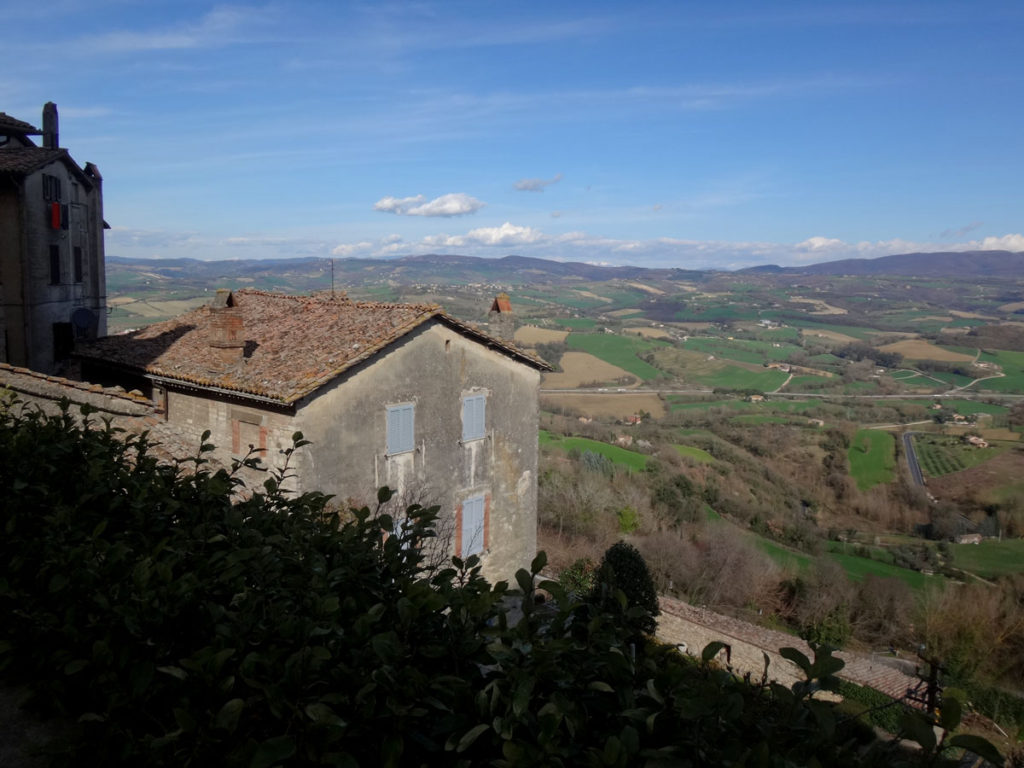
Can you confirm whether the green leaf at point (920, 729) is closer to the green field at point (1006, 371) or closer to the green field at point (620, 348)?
the green field at point (620, 348)

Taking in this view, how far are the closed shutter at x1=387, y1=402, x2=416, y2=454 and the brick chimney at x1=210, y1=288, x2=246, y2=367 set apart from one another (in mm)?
3556

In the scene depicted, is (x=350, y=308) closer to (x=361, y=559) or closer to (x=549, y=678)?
(x=361, y=559)

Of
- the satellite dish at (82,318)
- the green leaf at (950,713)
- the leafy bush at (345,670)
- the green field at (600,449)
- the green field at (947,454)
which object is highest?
the satellite dish at (82,318)

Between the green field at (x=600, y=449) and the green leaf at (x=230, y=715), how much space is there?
4248 cm

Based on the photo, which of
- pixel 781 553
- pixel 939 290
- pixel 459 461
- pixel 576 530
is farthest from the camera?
pixel 939 290

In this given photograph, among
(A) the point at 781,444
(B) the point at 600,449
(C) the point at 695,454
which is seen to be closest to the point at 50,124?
(B) the point at 600,449

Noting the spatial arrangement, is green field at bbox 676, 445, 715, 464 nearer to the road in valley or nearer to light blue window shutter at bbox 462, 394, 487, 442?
the road in valley

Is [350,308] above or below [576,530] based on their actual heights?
above

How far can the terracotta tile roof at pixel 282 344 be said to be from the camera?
13.9 metres

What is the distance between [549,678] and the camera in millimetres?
2543

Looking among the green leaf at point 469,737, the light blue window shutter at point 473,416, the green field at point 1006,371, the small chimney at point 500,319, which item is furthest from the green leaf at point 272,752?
the green field at point 1006,371

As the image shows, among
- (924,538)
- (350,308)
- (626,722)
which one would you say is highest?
(350,308)

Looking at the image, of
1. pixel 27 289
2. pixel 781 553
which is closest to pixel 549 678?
pixel 27 289

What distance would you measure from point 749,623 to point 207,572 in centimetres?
2405
